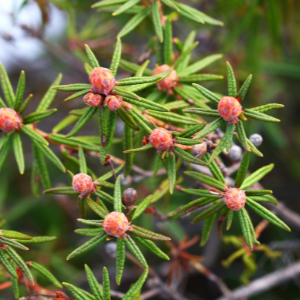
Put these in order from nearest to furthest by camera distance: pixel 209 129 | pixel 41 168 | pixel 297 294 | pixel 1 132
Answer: pixel 209 129
pixel 1 132
pixel 41 168
pixel 297 294

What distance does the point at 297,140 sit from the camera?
100 inches

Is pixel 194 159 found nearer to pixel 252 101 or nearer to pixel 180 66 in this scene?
pixel 180 66

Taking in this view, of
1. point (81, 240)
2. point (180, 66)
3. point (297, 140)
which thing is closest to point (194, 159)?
point (180, 66)

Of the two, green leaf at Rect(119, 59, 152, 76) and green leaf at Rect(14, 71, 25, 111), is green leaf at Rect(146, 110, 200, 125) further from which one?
green leaf at Rect(14, 71, 25, 111)

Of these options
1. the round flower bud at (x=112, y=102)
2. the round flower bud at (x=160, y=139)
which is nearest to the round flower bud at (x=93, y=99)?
the round flower bud at (x=112, y=102)

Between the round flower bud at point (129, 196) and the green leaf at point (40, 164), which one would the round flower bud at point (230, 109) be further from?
the green leaf at point (40, 164)

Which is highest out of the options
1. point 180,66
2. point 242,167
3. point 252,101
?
point 252,101

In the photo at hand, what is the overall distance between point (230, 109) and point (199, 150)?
0.14 metres

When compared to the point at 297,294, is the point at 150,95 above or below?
above

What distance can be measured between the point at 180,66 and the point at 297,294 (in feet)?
6.63

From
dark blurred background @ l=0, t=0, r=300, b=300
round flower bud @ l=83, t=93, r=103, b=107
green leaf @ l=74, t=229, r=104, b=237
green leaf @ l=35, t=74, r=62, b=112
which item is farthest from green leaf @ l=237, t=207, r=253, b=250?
dark blurred background @ l=0, t=0, r=300, b=300

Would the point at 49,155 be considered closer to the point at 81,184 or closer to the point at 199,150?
the point at 81,184

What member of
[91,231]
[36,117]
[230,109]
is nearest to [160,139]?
[230,109]

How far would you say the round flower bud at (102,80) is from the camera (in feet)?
2.62
